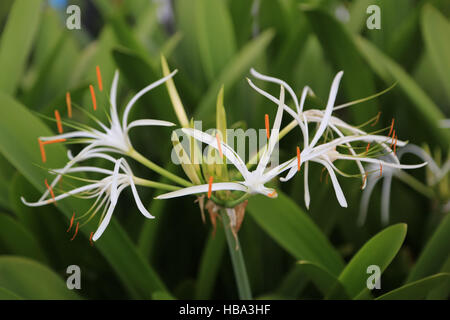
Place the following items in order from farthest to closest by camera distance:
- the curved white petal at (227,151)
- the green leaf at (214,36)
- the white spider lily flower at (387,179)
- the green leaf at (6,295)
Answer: the green leaf at (214,36), the white spider lily flower at (387,179), the green leaf at (6,295), the curved white petal at (227,151)

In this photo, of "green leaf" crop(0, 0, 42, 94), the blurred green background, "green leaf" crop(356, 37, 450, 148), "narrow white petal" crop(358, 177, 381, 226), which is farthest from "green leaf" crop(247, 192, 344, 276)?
"green leaf" crop(0, 0, 42, 94)

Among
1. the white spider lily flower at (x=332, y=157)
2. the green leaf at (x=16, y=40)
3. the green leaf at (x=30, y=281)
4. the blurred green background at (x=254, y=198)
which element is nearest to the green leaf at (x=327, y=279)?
the blurred green background at (x=254, y=198)

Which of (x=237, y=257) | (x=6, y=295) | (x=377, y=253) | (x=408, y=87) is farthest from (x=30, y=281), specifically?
(x=408, y=87)

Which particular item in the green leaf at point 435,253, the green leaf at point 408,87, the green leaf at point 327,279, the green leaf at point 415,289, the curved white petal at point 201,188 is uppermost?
the green leaf at point 408,87

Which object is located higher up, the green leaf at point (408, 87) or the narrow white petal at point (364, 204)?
the green leaf at point (408, 87)

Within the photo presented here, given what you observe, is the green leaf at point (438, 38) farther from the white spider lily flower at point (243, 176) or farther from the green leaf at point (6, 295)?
the green leaf at point (6, 295)
